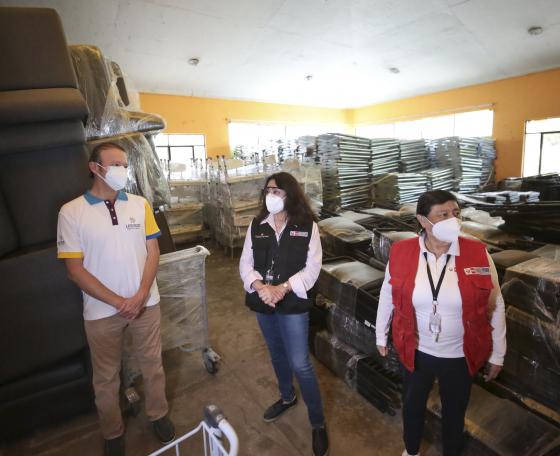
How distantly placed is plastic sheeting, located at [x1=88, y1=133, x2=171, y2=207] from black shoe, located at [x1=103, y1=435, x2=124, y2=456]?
1470mm

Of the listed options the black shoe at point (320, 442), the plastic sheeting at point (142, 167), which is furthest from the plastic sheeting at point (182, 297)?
the black shoe at point (320, 442)

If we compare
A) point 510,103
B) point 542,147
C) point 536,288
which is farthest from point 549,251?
point 510,103

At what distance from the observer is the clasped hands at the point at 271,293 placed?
5.11 ft

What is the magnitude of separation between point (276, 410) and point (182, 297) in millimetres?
942

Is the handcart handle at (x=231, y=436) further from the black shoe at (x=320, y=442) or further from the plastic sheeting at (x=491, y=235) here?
the plastic sheeting at (x=491, y=235)

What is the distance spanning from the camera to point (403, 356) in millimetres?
1414

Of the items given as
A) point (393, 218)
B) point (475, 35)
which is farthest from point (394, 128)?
point (393, 218)

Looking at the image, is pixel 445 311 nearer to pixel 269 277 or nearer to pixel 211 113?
pixel 269 277

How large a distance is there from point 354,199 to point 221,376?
4.02 metres

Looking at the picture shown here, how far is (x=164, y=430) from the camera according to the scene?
1.82 meters

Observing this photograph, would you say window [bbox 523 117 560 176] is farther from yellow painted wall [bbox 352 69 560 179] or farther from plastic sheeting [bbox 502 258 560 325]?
Answer: plastic sheeting [bbox 502 258 560 325]

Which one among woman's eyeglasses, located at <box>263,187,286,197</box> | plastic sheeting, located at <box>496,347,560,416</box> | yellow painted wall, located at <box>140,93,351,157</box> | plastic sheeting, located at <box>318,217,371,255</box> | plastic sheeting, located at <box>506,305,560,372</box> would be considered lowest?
plastic sheeting, located at <box>496,347,560,416</box>

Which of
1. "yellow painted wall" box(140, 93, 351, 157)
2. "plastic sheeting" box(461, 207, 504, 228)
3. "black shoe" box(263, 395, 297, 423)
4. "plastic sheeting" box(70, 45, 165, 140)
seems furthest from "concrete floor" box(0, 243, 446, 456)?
"yellow painted wall" box(140, 93, 351, 157)

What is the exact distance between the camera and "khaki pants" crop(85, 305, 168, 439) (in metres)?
1.62
